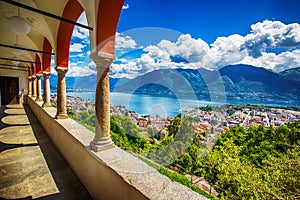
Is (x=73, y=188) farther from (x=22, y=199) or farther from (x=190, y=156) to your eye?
(x=190, y=156)

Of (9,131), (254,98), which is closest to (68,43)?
(9,131)

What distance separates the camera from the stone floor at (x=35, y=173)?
191cm

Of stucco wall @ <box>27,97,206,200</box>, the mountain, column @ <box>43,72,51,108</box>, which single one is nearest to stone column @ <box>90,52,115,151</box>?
stucco wall @ <box>27,97,206,200</box>

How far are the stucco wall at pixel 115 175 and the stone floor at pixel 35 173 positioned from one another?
0.56ft

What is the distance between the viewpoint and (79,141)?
85.6 inches

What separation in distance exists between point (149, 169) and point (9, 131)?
516 centimetres

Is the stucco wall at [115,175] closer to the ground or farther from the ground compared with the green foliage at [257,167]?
farther from the ground

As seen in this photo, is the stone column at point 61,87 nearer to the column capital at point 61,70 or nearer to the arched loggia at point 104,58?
the column capital at point 61,70

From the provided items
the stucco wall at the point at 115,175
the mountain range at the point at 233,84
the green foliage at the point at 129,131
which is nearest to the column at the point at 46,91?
the mountain range at the point at 233,84

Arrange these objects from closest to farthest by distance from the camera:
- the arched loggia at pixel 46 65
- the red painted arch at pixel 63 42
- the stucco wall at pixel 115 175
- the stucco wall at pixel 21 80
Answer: the stucco wall at pixel 115 175 → the red painted arch at pixel 63 42 → the arched loggia at pixel 46 65 → the stucco wall at pixel 21 80

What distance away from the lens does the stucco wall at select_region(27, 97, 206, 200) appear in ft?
3.68

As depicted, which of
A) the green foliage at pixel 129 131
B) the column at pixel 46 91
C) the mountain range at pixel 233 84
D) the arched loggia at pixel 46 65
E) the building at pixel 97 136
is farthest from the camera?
the green foliage at pixel 129 131

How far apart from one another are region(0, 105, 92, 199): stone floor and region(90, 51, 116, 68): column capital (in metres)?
1.86

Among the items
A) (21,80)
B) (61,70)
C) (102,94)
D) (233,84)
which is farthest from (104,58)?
(21,80)
